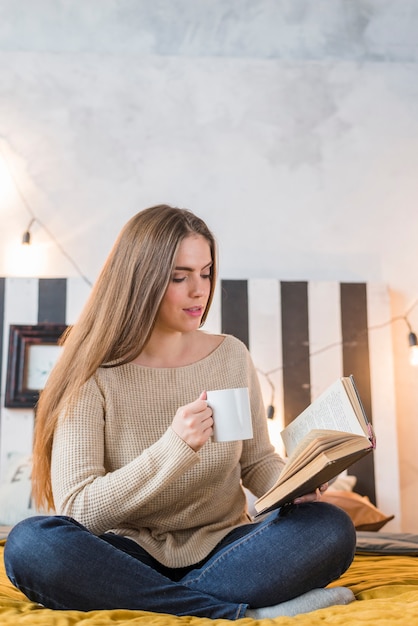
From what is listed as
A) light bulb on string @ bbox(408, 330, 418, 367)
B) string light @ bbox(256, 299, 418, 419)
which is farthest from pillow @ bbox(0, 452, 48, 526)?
light bulb on string @ bbox(408, 330, 418, 367)

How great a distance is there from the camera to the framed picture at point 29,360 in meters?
2.68

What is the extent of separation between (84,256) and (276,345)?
848 mm

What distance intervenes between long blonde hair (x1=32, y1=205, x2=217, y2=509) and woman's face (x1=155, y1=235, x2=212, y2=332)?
2cm

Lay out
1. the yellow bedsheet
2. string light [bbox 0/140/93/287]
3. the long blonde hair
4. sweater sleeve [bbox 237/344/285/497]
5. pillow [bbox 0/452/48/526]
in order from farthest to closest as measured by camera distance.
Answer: string light [bbox 0/140/93/287]
pillow [bbox 0/452/48/526]
sweater sleeve [bbox 237/344/285/497]
the long blonde hair
the yellow bedsheet

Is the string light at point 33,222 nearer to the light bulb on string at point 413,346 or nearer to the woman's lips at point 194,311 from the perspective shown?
the light bulb on string at point 413,346

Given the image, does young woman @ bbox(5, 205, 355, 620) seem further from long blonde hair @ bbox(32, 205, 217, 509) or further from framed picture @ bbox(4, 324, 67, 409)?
framed picture @ bbox(4, 324, 67, 409)

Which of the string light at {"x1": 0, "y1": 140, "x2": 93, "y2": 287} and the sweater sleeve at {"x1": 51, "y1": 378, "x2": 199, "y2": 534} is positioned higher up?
the string light at {"x1": 0, "y1": 140, "x2": 93, "y2": 287}

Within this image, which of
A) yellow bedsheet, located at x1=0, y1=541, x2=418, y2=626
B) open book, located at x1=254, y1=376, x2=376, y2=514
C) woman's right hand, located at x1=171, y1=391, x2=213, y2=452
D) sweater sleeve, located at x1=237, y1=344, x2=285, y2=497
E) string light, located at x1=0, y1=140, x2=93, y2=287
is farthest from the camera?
string light, located at x1=0, y1=140, x2=93, y2=287

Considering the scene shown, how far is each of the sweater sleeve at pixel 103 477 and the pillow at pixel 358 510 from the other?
3.86 feet

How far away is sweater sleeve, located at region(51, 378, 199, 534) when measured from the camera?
122cm

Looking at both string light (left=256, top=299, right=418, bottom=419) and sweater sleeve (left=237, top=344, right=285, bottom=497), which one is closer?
sweater sleeve (left=237, top=344, right=285, bottom=497)

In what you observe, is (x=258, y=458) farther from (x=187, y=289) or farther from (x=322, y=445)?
(x=322, y=445)

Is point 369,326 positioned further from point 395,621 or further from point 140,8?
point 395,621

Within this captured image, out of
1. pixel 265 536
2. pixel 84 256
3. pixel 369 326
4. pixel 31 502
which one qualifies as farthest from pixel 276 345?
pixel 265 536
